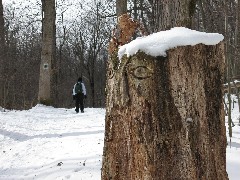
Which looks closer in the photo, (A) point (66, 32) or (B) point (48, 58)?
(B) point (48, 58)

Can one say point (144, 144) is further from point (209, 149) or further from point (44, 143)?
point (44, 143)

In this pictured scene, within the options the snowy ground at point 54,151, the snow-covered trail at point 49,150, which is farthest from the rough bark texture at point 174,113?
the snow-covered trail at point 49,150

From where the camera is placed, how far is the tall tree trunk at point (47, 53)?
15594 mm

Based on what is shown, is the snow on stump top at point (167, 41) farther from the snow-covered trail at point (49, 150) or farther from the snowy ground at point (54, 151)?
the snow-covered trail at point (49, 150)

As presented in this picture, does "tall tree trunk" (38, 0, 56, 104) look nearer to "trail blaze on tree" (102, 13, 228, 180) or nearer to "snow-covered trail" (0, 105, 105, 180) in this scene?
"snow-covered trail" (0, 105, 105, 180)

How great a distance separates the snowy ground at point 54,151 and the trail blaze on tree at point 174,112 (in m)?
2.17

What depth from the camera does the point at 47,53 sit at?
16.0 meters

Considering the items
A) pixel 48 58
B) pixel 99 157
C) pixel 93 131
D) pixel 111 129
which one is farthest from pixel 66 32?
pixel 111 129

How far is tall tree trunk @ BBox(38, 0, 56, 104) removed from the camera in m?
15.6

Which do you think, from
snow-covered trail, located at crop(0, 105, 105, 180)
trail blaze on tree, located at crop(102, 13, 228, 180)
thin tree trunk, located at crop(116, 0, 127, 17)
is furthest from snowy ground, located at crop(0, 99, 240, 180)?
thin tree trunk, located at crop(116, 0, 127, 17)

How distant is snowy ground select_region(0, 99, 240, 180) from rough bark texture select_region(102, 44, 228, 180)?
217cm

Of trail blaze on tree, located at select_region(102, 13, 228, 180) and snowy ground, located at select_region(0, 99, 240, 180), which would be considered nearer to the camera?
trail blaze on tree, located at select_region(102, 13, 228, 180)

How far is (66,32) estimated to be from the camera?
39.1m

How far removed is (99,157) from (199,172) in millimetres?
3510
